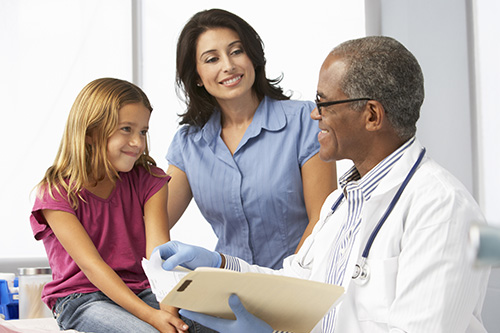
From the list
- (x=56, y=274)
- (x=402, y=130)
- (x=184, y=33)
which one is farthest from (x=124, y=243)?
(x=402, y=130)

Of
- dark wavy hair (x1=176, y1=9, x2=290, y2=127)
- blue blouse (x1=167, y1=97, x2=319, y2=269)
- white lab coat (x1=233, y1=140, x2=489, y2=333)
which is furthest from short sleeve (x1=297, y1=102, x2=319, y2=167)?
white lab coat (x1=233, y1=140, x2=489, y2=333)

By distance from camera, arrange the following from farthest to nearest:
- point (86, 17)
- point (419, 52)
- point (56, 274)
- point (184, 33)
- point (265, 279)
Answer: point (86, 17) < point (419, 52) < point (184, 33) < point (56, 274) < point (265, 279)

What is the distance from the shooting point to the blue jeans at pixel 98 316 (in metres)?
1.53

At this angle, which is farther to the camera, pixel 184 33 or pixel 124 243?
pixel 184 33

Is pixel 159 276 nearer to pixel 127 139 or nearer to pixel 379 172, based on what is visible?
pixel 379 172

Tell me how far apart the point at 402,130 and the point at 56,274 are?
1.17 metres

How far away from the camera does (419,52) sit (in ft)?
9.89

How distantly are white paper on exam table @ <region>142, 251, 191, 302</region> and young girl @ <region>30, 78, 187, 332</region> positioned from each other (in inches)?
13.6

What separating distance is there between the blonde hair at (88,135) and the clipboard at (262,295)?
0.75 m

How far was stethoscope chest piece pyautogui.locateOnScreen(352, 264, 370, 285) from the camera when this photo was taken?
45.9 inches

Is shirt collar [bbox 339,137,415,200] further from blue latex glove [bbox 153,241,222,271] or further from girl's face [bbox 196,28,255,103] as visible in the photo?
girl's face [bbox 196,28,255,103]

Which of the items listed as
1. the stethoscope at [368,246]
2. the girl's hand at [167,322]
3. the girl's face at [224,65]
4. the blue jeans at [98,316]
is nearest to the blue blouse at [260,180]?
the girl's face at [224,65]

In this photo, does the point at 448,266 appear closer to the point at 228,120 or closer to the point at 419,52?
the point at 228,120

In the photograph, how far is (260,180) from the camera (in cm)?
210
